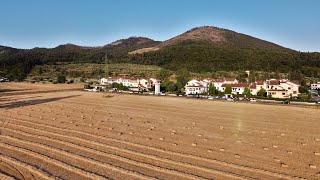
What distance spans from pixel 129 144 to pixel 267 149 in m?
8.52

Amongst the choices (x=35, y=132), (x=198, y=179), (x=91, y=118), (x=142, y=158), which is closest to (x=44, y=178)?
(x=142, y=158)

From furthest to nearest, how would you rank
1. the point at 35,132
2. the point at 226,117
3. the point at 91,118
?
1. the point at 226,117
2. the point at 91,118
3. the point at 35,132

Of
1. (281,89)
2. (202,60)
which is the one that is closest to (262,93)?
(281,89)

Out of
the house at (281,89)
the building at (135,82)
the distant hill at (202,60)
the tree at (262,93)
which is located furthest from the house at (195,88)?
the distant hill at (202,60)

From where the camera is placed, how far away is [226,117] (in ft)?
117

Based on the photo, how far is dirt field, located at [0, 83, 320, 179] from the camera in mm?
15641

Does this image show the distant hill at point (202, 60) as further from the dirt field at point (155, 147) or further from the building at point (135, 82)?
the dirt field at point (155, 147)

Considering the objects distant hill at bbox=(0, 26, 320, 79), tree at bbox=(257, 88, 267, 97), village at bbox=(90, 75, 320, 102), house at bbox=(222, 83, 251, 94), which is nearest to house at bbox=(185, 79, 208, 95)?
village at bbox=(90, 75, 320, 102)

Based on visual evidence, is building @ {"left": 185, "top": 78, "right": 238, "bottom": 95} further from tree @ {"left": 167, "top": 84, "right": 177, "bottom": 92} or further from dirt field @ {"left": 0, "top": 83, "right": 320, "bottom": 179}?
dirt field @ {"left": 0, "top": 83, "right": 320, "bottom": 179}

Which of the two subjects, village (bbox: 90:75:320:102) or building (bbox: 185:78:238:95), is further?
building (bbox: 185:78:238:95)

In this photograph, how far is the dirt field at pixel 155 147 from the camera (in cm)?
1564

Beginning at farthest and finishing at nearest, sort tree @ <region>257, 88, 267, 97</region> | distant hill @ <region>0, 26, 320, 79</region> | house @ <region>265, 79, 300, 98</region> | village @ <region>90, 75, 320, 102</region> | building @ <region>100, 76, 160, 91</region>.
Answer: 1. distant hill @ <region>0, 26, 320, 79</region>
2. building @ <region>100, 76, 160, 91</region>
3. house @ <region>265, 79, 300, 98</region>
4. village @ <region>90, 75, 320, 102</region>
5. tree @ <region>257, 88, 267, 97</region>

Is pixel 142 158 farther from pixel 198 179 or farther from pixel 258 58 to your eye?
pixel 258 58

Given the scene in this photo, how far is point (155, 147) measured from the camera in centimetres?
2042
